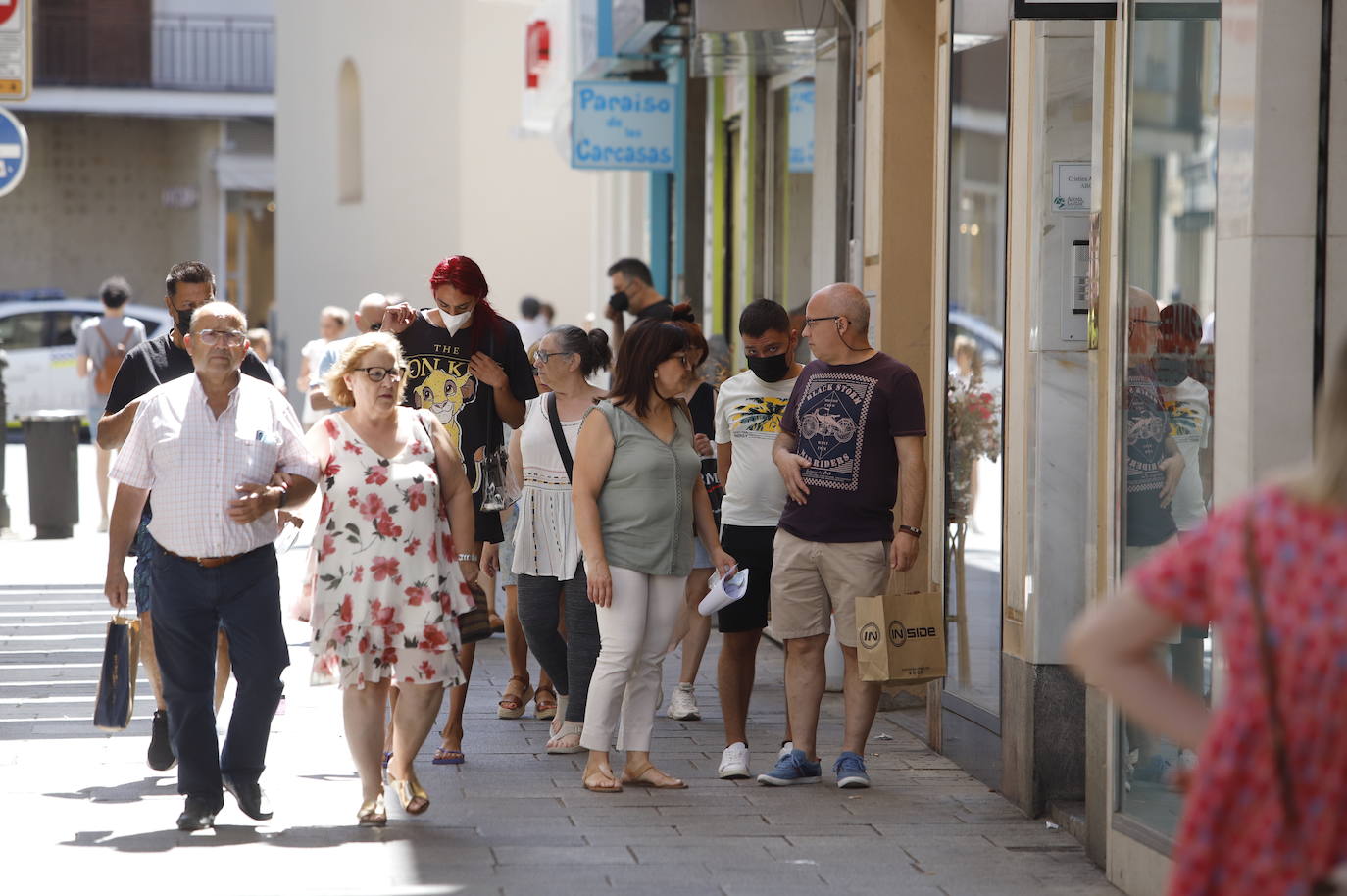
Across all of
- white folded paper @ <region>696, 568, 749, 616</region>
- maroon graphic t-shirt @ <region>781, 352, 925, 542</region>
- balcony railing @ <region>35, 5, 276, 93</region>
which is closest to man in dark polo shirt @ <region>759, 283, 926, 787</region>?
maroon graphic t-shirt @ <region>781, 352, 925, 542</region>

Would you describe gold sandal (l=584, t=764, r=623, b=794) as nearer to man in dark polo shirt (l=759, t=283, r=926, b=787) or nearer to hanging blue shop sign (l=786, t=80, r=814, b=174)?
man in dark polo shirt (l=759, t=283, r=926, b=787)

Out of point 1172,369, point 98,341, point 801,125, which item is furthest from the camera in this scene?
point 98,341

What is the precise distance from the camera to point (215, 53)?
36.9 metres

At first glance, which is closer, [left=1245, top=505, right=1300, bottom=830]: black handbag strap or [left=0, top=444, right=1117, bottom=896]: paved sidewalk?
[left=1245, top=505, right=1300, bottom=830]: black handbag strap

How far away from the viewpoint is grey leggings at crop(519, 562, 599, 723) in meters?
7.51

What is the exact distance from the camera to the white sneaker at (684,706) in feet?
28.2

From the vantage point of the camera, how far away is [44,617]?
11.3 meters

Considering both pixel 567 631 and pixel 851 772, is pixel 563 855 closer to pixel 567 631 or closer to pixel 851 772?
pixel 851 772

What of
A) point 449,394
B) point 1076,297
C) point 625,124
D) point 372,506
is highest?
point 625,124

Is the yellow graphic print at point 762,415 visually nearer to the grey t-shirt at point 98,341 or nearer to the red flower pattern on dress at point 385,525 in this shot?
the red flower pattern on dress at point 385,525

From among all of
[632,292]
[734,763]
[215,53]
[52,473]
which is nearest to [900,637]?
[734,763]

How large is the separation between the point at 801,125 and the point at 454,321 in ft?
19.2

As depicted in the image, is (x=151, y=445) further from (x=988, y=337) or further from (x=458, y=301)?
(x=988, y=337)

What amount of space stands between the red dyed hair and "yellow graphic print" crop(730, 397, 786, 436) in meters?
1.06
